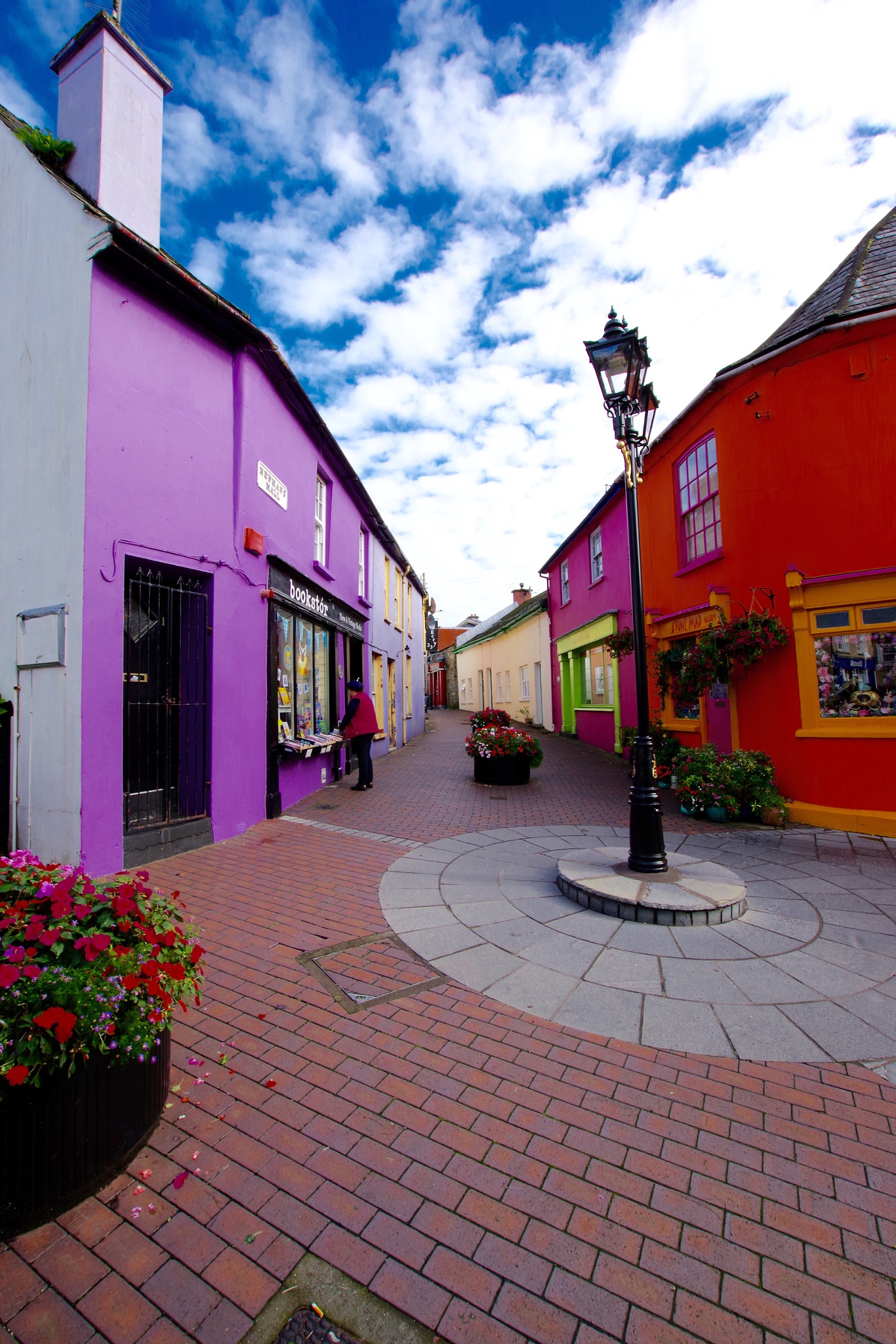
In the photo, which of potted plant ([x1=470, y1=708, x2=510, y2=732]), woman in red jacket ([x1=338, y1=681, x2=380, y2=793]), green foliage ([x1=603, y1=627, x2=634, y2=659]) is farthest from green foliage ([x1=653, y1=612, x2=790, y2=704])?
woman in red jacket ([x1=338, y1=681, x2=380, y2=793])

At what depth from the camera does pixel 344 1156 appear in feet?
7.25

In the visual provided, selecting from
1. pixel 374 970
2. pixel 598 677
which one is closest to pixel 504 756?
pixel 598 677

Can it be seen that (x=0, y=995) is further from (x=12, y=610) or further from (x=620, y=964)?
(x=12, y=610)

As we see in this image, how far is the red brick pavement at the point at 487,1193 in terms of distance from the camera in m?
1.67

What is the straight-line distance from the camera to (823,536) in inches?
285

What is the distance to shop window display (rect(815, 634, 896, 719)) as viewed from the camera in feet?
22.7

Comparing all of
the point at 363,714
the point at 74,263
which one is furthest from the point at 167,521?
the point at 363,714

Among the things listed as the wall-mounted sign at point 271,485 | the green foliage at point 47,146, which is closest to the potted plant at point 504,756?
the wall-mounted sign at point 271,485

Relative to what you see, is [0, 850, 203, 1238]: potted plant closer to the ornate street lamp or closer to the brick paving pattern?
the brick paving pattern

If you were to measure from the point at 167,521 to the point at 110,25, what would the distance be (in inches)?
201

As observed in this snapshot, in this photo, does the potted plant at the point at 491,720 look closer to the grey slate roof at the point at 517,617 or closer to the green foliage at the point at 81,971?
the green foliage at the point at 81,971

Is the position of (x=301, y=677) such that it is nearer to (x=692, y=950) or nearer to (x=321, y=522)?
(x=321, y=522)

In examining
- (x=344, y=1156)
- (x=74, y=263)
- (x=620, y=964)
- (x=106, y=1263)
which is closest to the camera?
(x=106, y=1263)

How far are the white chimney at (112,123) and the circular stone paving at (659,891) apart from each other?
7522 mm
